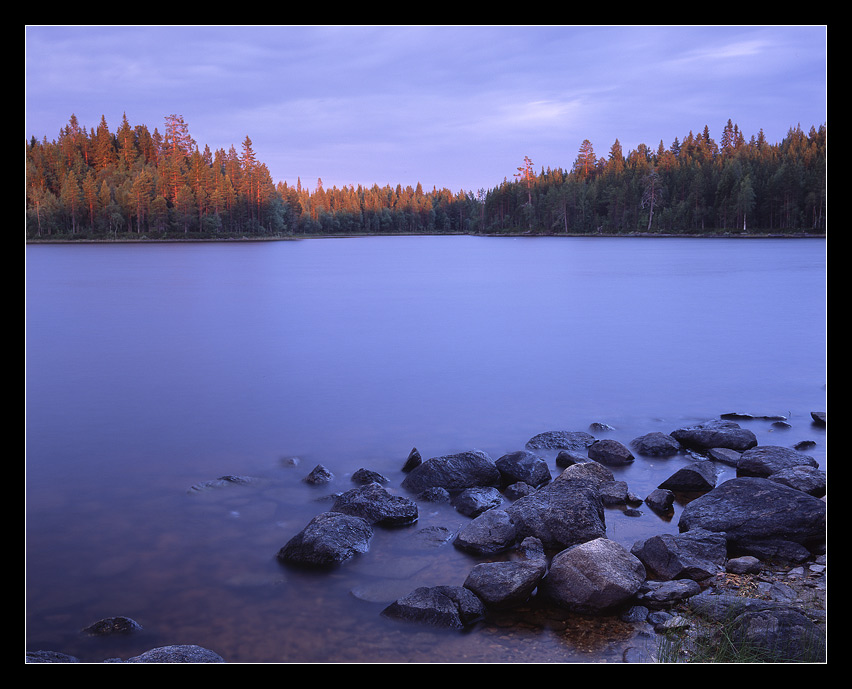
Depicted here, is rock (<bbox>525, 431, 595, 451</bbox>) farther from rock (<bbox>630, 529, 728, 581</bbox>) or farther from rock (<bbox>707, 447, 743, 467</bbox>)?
rock (<bbox>630, 529, 728, 581</bbox>)

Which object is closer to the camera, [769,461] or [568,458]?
[769,461]

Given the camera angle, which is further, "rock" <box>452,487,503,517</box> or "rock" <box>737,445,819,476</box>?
"rock" <box>737,445,819,476</box>

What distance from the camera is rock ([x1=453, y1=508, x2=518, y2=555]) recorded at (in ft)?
23.2

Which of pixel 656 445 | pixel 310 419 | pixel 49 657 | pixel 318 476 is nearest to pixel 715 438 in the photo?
pixel 656 445

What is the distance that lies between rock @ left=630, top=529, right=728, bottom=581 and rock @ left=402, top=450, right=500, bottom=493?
2334mm

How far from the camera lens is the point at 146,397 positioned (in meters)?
13.9

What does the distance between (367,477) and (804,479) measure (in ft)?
18.0

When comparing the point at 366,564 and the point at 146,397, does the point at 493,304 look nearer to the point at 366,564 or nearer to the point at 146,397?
the point at 146,397

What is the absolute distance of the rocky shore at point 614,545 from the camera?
5.47 meters

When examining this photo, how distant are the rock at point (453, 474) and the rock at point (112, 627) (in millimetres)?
3705

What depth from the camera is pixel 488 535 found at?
7.14 metres

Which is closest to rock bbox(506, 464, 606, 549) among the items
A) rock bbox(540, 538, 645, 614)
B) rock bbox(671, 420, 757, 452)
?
rock bbox(540, 538, 645, 614)

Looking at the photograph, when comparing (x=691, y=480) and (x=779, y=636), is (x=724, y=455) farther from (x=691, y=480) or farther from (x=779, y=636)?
(x=779, y=636)
